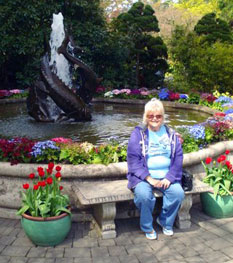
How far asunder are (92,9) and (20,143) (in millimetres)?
13926

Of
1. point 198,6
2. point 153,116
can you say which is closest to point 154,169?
point 153,116

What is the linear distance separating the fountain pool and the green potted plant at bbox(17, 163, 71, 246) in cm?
247

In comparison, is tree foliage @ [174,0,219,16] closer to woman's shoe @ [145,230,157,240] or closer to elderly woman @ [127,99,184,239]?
elderly woman @ [127,99,184,239]

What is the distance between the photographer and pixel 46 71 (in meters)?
7.52

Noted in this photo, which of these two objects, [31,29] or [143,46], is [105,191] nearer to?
[31,29]

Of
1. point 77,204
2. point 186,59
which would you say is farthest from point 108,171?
point 186,59

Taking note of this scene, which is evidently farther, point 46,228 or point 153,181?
point 153,181

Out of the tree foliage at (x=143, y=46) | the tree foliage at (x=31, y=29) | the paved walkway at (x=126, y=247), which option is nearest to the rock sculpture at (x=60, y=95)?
the paved walkway at (x=126, y=247)

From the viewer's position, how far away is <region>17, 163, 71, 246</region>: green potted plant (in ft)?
11.7

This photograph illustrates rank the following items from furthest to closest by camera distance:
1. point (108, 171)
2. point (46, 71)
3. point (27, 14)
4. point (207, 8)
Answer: point (207, 8) → point (27, 14) → point (46, 71) → point (108, 171)

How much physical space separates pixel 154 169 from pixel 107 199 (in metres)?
0.67

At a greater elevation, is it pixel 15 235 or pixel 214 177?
pixel 214 177

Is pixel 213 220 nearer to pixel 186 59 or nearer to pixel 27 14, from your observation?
pixel 186 59

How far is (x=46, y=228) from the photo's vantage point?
357cm
